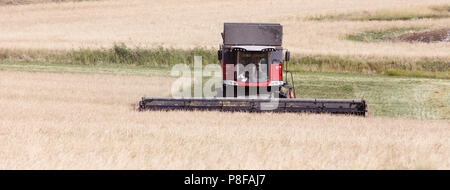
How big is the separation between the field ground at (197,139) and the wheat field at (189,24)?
16.9 meters

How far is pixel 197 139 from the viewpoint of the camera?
9.32 metres

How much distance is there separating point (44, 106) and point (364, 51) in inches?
789

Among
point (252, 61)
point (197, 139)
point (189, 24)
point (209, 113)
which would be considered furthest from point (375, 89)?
point (189, 24)

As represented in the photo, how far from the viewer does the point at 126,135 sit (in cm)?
957

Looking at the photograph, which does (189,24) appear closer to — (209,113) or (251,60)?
(251,60)

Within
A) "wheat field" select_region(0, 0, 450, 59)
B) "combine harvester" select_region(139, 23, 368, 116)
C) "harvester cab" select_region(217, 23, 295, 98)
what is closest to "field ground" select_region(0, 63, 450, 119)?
"combine harvester" select_region(139, 23, 368, 116)

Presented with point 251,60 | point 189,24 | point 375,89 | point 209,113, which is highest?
point 251,60

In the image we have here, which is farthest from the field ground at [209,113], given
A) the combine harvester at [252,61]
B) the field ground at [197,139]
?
the combine harvester at [252,61]

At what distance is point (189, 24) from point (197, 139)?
1410 inches

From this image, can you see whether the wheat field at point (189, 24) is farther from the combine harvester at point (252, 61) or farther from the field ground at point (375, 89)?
the combine harvester at point (252, 61)

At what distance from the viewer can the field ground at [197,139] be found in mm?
6992

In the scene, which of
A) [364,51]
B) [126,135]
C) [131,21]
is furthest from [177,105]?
[131,21]

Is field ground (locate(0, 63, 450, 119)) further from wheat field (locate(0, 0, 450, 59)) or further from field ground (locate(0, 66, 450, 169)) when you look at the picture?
wheat field (locate(0, 0, 450, 59))
